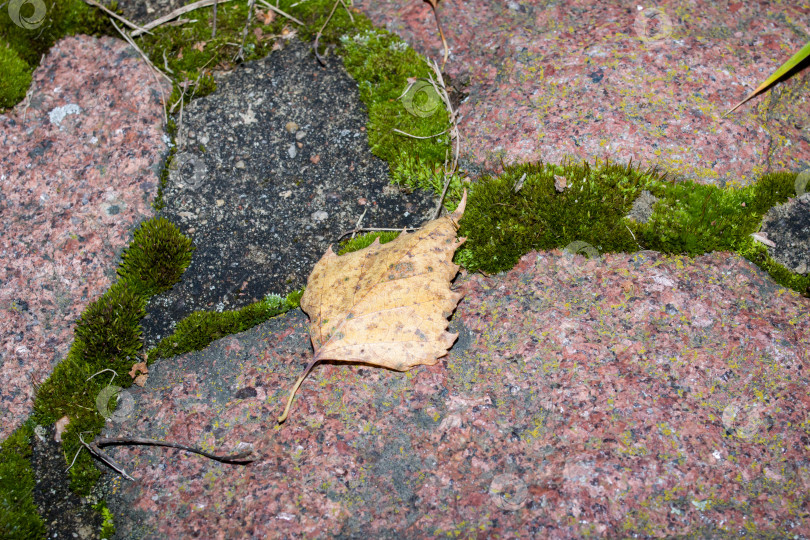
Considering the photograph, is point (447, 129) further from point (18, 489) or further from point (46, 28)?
point (18, 489)

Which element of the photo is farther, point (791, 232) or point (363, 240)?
point (363, 240)

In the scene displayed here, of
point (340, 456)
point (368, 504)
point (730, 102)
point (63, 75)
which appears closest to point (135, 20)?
point (63, 75)

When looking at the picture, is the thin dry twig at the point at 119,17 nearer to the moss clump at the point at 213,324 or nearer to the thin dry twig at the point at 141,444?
the moss clump at the point at 213,324

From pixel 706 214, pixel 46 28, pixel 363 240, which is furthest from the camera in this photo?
pixel 46 28

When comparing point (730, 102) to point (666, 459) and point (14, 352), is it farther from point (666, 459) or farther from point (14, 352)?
point (14, 352)

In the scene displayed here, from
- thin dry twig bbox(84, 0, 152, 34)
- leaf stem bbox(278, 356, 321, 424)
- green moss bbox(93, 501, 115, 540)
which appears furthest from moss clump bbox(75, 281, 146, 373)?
thin dry twig bbox(84, 0, 152, 34)

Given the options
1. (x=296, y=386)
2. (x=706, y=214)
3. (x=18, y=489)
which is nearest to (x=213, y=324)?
(x=296, y=386)

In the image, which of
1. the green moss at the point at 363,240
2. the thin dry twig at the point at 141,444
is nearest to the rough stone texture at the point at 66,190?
the thin dry twig at the point at 141,444
